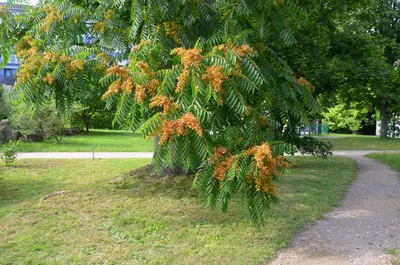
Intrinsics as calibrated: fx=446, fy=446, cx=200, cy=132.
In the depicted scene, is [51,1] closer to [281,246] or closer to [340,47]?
[281,246]

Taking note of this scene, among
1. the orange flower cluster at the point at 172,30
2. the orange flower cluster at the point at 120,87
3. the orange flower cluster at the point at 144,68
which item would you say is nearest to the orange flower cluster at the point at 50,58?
the orange flower cluster at the point at 120,87

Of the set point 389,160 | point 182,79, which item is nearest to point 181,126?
point 182,79

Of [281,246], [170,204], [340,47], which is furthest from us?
[340,47]

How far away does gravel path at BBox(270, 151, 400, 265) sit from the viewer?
5.52m

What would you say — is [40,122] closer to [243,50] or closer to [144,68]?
[144,68]

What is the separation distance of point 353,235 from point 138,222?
10.4 ft

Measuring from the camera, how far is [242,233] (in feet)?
20.9

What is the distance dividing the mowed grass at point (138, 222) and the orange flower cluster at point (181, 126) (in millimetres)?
2053

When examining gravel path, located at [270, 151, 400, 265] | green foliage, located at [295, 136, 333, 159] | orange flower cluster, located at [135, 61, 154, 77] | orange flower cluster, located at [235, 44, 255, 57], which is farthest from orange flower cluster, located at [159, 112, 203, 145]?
green foliage, located at [295, 136, 333, 159]

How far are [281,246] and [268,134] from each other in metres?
1.88

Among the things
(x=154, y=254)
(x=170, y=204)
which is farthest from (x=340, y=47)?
(x=154, y=254)

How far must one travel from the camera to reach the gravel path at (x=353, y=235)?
18.1 feet

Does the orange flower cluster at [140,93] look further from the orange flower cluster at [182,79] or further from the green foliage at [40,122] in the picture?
the green foliage at [40,122]

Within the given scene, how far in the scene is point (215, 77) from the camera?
4145mm
